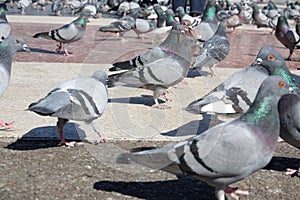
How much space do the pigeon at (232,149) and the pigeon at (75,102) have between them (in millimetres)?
1188

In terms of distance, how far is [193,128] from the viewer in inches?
224

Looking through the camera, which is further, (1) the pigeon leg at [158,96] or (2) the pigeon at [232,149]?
(1) the pigeon leg at [158,96]

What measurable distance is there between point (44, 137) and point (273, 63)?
2231 millimetres

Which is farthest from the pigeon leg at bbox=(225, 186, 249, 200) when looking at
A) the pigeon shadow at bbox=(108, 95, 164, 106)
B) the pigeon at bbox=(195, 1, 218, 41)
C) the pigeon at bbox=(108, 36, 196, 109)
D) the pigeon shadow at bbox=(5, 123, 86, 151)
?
the pigeon at bbox=(195, 1, 218, 41)

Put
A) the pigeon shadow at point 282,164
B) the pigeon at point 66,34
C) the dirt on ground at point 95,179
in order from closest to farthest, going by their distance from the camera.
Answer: the dirt on ground at point 95,179 → the pigeon shadow at point 282,164 → the pigeon at point 66,34

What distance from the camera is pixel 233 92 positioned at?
16.0 ft

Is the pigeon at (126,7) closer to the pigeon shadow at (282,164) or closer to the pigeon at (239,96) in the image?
the pigeon at (239,96)

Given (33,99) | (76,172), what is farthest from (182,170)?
(33,99)

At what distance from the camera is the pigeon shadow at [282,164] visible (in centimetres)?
452

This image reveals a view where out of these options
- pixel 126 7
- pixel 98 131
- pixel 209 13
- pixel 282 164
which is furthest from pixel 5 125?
pixel 126 7

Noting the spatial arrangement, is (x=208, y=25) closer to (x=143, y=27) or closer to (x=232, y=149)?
(x=143, y=27)

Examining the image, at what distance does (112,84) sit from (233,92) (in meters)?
1.87

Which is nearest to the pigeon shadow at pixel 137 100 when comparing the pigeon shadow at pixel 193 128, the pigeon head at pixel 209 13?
the pigeon shadow at pixel 193 128

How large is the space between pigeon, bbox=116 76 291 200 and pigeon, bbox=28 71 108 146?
1188 millimetres
